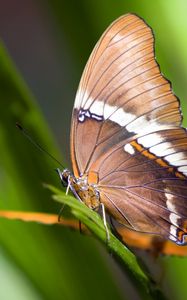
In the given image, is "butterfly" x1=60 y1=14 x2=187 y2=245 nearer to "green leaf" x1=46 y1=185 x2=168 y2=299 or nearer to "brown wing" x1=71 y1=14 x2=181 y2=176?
"brown wing" x1=71 y1=14 x2=181 y2=176

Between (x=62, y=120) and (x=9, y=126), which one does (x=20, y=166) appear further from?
(x=62, y=120)

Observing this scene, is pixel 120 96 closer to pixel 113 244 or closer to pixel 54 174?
pixel 54 174

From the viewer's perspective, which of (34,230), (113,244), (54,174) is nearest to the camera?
(113,244)

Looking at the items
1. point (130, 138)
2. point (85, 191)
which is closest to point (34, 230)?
point (85, 191)

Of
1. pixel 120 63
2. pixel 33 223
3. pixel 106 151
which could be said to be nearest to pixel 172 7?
pixel 120 63

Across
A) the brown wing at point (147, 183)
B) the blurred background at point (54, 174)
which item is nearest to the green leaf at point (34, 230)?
the blurred background at point (54, 174)

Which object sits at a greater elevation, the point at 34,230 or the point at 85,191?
the point at 85,191

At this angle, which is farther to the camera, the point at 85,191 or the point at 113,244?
the point at 85,191

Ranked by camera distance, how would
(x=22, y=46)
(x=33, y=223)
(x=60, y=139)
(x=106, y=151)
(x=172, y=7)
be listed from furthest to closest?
(x=22, y=46), (x=60, y=139), (x=172, y=7), (x=106, y=151), (x=33, y=223)

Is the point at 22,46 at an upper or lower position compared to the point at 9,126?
upper
